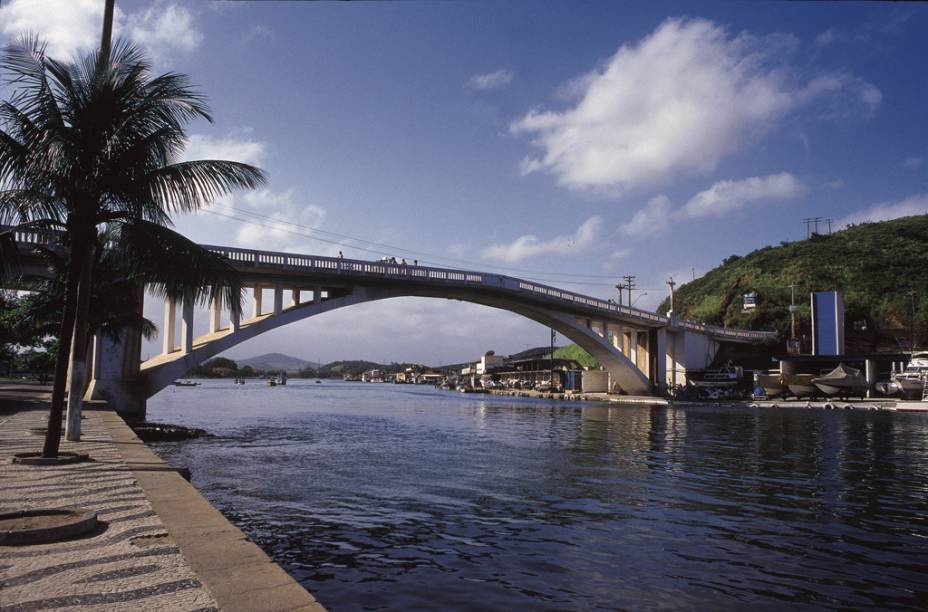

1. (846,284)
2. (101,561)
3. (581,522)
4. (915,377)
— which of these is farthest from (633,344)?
(101,561)

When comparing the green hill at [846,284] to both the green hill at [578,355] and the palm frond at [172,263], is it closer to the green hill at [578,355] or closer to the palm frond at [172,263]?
the green hill at [578,355]

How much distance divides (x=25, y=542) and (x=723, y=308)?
99.1 m

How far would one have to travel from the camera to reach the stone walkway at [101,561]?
4.67 metres

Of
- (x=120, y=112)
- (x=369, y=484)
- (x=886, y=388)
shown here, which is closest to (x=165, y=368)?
(x=369, y=484)

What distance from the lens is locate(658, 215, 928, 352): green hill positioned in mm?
78562

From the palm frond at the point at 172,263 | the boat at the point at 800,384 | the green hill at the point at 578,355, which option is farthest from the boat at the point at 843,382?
the palm frond at the point at 172,263

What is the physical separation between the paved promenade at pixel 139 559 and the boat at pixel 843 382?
218ft

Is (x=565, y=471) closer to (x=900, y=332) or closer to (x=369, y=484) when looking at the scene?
(x=369, y=484)

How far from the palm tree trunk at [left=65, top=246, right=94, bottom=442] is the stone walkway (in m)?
3.56

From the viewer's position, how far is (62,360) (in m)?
11.3

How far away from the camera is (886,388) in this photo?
64188 mm

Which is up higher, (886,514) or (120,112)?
(120,112)

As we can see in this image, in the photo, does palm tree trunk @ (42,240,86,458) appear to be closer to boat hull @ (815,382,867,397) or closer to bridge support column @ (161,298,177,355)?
bridge support column @ (161,298,177,355)

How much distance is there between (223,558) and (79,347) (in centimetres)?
947
